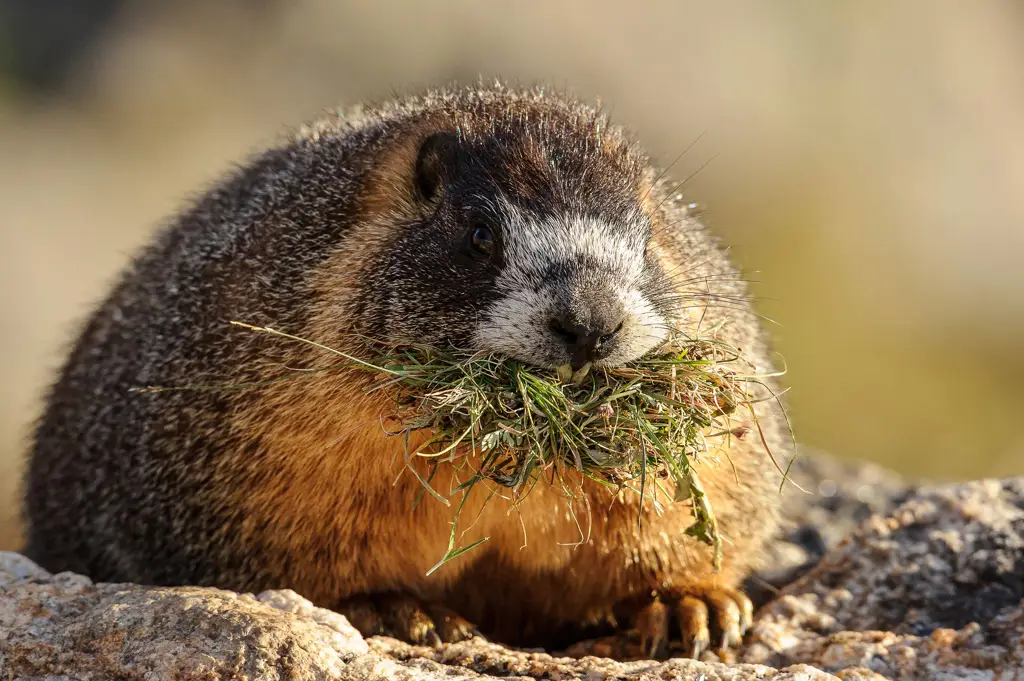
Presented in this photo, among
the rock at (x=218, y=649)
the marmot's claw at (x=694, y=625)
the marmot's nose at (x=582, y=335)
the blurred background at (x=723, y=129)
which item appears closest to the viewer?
the rock at (x=218, y=649)

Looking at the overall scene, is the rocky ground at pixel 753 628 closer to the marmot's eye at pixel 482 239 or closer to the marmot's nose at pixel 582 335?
the marmot's nose at pixel 582 335

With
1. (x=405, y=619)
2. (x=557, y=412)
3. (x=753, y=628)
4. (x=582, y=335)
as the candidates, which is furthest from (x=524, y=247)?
(x=753, y=628)

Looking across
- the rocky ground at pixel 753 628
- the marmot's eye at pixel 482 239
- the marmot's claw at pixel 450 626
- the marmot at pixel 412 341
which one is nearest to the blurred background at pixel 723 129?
the rocky ground at pixel 753 628

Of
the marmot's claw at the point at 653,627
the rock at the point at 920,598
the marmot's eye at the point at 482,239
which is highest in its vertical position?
the marmot's eye at the point at 482,239

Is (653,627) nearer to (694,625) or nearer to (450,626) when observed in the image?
(694,625)

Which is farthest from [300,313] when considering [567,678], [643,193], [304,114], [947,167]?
[947,167]

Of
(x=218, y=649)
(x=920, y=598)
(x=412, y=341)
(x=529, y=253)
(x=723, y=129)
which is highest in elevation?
(x=723, y=129)
